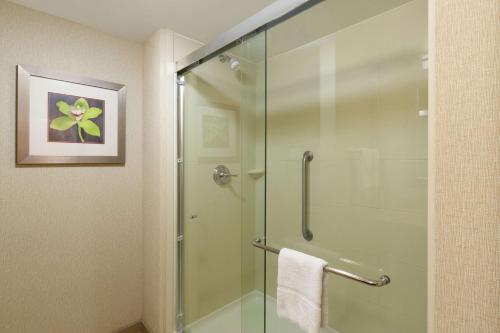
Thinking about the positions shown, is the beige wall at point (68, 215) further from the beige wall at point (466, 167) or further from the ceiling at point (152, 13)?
the beige wall at point (466, 167)

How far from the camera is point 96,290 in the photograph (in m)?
1.62

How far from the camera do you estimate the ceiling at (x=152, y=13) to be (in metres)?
1.31

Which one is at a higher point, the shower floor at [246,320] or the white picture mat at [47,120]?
the white picture mat at [47,120]

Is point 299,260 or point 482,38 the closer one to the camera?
point 482,38

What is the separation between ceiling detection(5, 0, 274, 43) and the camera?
1.31m

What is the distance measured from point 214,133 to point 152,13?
2.61 ft

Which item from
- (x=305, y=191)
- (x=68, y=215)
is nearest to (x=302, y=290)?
(x=305, y=191)

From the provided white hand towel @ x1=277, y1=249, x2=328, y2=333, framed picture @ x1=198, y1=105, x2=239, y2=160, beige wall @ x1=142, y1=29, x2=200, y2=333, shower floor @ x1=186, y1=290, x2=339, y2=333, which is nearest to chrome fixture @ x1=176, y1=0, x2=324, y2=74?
beige wall @ x1=142, y1=29, x2=200, y2=333

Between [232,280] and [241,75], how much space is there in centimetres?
137

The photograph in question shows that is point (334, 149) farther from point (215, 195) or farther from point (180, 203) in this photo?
point (180, 203)

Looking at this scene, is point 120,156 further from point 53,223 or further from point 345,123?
point 345,123

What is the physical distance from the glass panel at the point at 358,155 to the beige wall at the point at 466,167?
0.64 m

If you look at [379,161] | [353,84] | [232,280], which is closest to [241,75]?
[353,84]

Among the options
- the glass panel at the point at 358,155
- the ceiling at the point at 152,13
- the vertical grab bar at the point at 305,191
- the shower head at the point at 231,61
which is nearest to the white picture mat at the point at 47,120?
the ceiling at the point at 152,13
